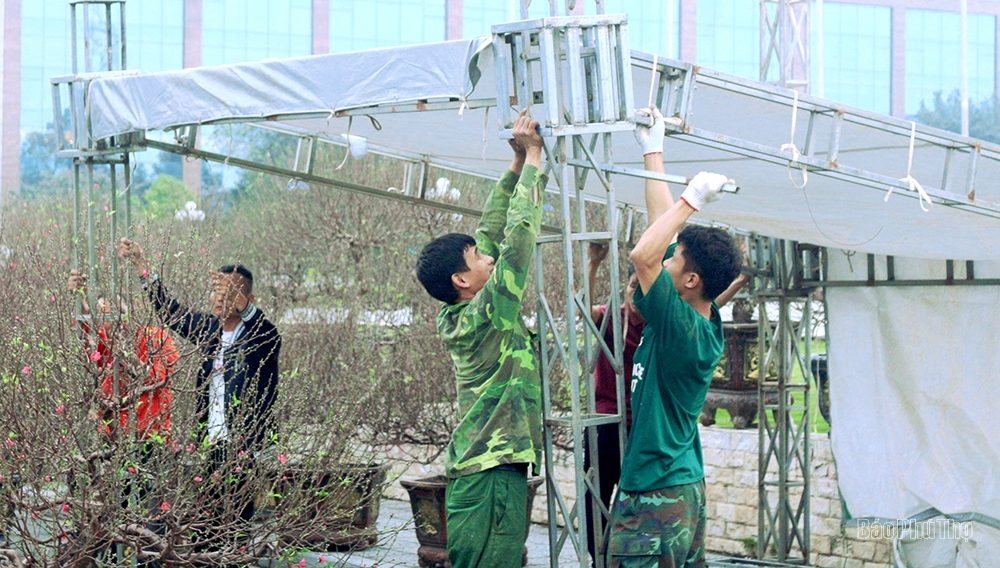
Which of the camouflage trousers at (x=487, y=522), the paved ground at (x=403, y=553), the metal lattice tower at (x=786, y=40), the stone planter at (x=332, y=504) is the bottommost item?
the paved ground at (x=403, y=553)

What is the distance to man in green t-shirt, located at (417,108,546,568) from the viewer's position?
13.3 feet

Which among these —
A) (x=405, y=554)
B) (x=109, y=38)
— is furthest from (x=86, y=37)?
(x=405, y=554)

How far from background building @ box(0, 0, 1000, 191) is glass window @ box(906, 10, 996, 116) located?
0.05m

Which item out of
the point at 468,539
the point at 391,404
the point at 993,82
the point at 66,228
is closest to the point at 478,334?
the point at 468,539

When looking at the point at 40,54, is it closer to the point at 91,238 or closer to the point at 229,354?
the point at 91,238

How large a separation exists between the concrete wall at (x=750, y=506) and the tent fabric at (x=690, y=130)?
225cm

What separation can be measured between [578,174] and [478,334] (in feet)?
2.78

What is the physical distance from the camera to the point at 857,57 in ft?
135

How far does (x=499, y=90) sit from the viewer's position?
13.5 feet

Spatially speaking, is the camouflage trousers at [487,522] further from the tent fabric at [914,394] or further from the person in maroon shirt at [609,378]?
the tent fabric at [914,394]

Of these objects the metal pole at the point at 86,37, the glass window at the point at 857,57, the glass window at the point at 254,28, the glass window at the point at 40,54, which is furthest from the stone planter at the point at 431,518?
the glass window at the point at 857,57

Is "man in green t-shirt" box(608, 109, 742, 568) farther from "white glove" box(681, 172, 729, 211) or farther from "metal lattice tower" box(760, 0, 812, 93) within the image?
"metal lattice tower" box(760, 0, 812, 93)

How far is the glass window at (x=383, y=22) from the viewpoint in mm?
39094

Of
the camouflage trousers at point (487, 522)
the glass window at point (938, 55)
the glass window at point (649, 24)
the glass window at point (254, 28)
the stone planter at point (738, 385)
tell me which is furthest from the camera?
the glass window at point (938, 55)
